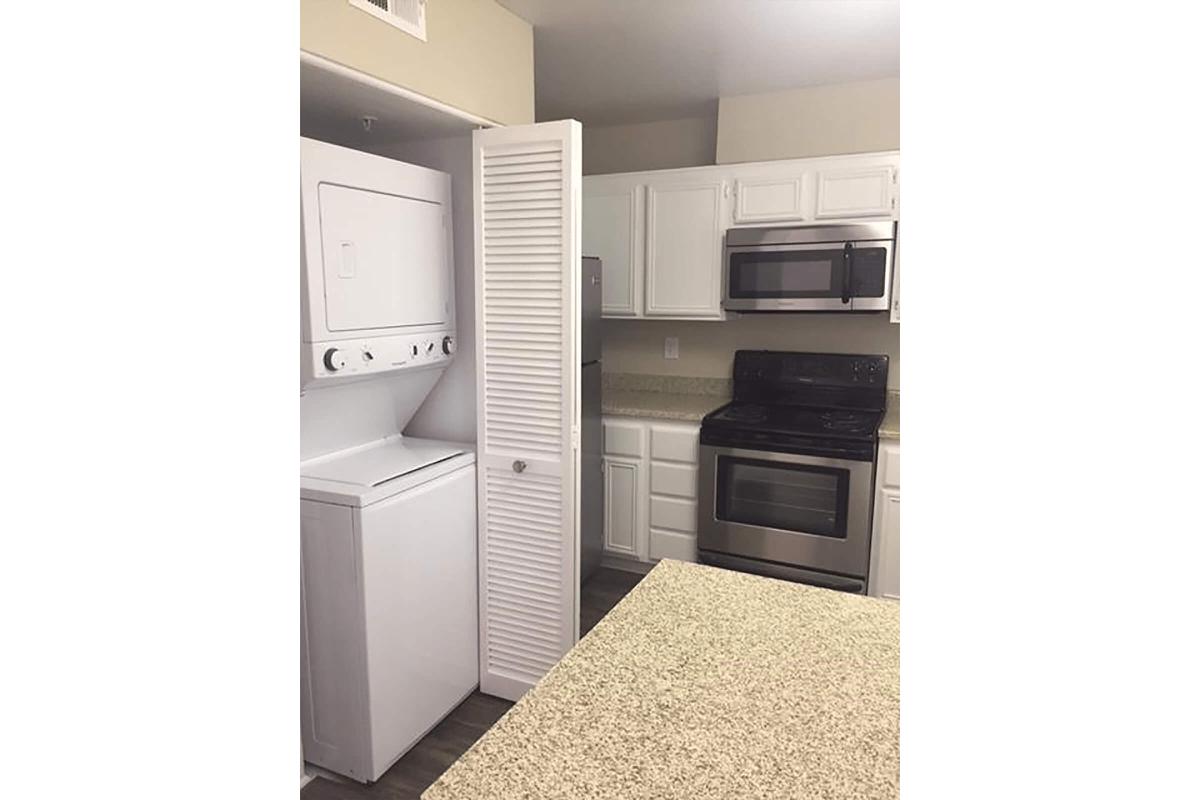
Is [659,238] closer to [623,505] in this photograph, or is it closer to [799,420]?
[799,420]

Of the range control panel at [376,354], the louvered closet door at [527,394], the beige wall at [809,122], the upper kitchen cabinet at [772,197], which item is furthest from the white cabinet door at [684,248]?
the range control panel at [376,354]

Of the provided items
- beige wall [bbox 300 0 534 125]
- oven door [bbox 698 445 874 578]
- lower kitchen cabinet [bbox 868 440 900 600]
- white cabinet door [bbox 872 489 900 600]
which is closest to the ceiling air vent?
beige wall [bbox 300 0 534 125]

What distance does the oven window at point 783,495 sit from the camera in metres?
3.25

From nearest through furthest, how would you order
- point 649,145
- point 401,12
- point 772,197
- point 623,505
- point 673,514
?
point 401,12 → point 772,197 → point 673,514 → point 623,505 → point 649,145

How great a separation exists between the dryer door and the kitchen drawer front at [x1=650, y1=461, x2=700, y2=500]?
147 cm

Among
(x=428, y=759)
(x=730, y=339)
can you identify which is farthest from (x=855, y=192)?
(x=428, y=759)

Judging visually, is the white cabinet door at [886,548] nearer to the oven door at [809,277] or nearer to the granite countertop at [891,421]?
the granite countertop at [891,421]

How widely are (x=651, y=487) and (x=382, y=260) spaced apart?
1894 millimetres

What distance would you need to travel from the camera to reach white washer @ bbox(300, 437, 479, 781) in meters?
2.14

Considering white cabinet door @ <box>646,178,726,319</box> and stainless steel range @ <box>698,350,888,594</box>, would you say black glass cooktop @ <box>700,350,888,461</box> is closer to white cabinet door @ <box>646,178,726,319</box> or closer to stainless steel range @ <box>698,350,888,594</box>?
stainless steel range @ <box>698,350,888,594</box>

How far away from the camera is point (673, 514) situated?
3682 mm
